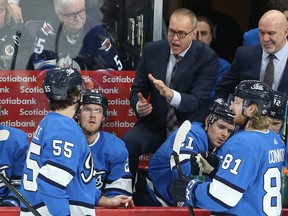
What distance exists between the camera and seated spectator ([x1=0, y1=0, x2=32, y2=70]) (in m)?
6.75

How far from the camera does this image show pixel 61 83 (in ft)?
17.2

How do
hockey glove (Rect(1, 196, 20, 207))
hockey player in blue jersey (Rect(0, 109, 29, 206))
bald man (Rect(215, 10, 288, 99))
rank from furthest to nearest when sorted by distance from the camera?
1. bald man (Rect(215, 10, 288, 99))
2. hockey player in blue jersey (Rect(0, 109, 29, 206))
3. hockey glove (Rect(1, 196, 20, 207))

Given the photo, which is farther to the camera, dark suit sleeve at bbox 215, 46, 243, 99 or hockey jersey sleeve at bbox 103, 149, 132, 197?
dark suit sleeve at bbox 215, 46, 243, 99

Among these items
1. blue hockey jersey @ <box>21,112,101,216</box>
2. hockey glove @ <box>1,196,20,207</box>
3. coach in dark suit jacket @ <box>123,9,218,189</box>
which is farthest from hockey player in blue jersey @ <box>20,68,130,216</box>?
coach in dark suit jacket @ <box>123,9,218,189</box>

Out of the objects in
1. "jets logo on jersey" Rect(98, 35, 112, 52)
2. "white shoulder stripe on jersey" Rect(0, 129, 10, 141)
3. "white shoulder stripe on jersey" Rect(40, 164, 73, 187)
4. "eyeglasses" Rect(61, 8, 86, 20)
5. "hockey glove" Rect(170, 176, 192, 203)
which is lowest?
"white shoulder stripe on jersey" Rect(0, 129, 10, 141)

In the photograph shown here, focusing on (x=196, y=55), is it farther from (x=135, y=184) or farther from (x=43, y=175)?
(x=43, y=175)

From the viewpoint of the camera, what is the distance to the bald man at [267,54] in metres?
6.35

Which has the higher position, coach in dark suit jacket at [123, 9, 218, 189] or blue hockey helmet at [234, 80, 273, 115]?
blue hockey helmet at [234, 80, 273, 115]

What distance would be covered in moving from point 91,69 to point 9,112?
0.68 metres

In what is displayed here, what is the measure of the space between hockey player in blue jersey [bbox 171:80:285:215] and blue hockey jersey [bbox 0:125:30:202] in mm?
1389

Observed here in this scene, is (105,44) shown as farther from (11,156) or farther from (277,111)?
(277,111)

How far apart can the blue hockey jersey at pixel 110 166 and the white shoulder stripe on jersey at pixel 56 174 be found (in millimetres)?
1173

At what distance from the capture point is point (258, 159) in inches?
194

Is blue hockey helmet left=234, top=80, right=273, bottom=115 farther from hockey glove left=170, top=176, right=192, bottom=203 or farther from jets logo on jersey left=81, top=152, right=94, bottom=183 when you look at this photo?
jets logo on jersey left=81, top=152, right=94, bottom=183
